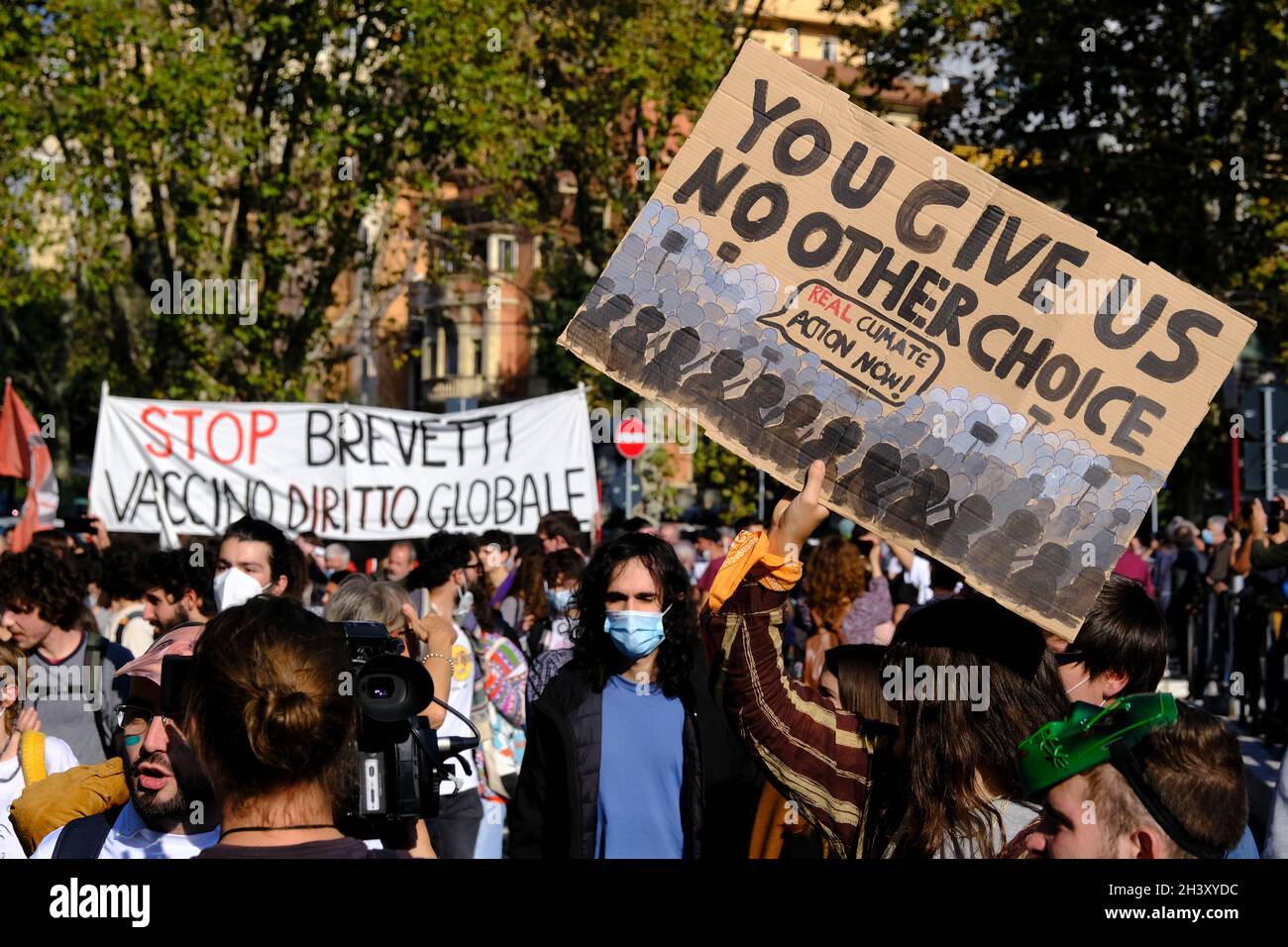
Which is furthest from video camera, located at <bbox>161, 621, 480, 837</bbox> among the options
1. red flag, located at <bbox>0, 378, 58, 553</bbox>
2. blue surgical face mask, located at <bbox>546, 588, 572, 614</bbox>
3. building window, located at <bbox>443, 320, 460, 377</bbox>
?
building window, located at <bbox>443, 320, 460, 377</bbox>

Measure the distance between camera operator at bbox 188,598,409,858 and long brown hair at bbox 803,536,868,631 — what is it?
5.62 m

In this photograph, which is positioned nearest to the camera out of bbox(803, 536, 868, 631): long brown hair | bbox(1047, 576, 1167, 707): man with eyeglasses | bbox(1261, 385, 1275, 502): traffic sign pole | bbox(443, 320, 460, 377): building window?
bbox(1047, 576, 1167, 707): man with eyeglasses

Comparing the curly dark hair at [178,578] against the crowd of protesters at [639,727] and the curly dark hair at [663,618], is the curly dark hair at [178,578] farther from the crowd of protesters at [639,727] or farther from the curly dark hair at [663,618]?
the curly dark hair at [663,618]

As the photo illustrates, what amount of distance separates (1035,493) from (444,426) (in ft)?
34.0

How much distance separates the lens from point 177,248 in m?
22.1

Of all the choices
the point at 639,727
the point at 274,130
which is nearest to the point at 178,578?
the point at 639,727

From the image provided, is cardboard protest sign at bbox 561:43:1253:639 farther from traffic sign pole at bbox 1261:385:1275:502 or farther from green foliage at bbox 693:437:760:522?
green foliage at bbox 693:437:760:522

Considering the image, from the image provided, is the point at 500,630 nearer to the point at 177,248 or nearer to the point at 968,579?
the point at 968,579

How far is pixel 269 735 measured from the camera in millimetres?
2645

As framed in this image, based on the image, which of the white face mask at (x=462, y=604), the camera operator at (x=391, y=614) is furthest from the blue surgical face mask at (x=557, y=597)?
the camera operator at (x=391, y=614)

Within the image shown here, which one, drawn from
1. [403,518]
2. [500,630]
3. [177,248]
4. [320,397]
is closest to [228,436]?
[403,518]

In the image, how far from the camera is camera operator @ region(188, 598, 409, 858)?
264cm

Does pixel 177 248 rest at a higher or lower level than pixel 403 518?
higher

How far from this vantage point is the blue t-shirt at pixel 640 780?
14.7 feet
